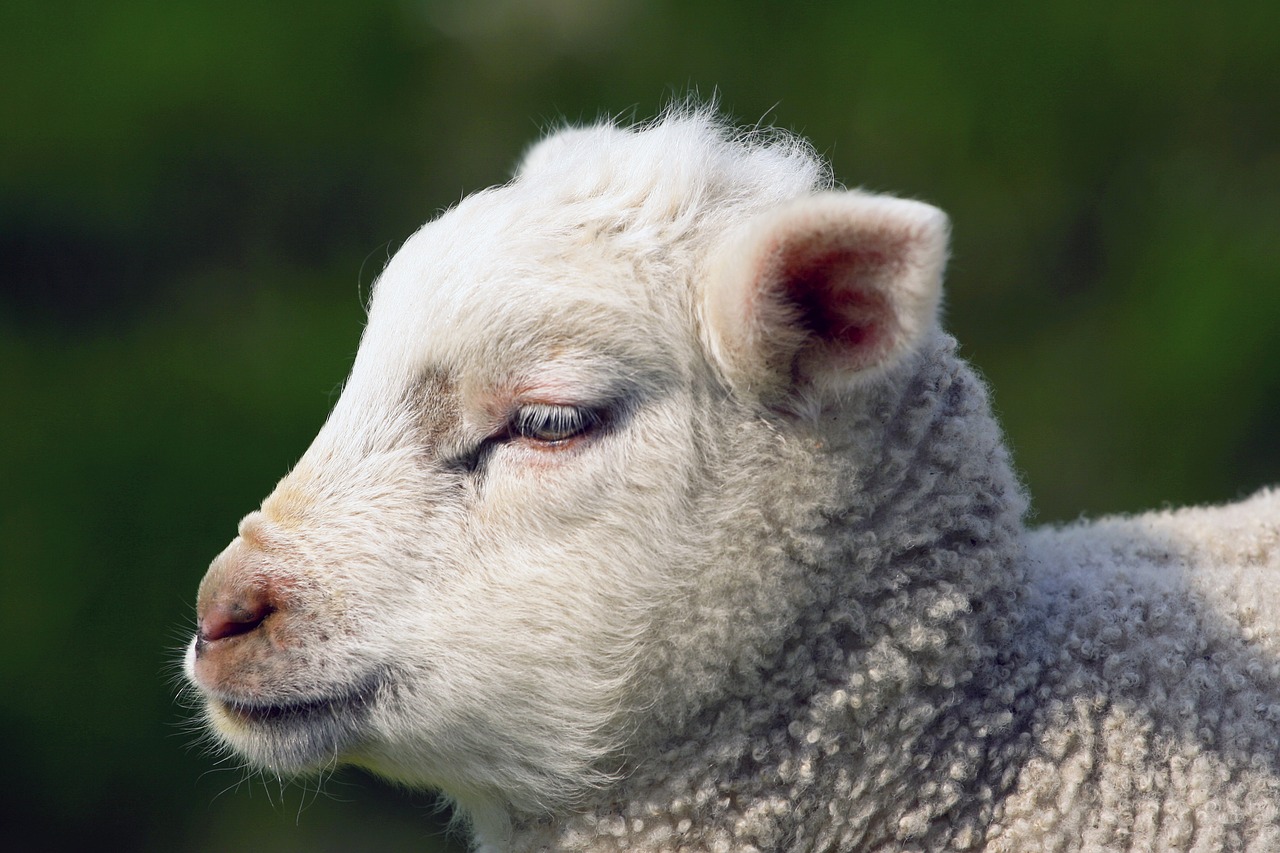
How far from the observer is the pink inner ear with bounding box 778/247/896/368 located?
230 centimetres

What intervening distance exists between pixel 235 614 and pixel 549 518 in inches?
24.7

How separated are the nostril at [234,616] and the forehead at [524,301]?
20.1 inches

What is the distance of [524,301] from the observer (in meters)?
2.45

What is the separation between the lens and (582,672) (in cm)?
245

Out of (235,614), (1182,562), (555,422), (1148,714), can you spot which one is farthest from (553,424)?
(1182,562)

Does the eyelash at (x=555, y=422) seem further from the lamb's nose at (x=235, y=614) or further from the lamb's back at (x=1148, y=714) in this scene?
the lamb's back at (x=1148, y=714)

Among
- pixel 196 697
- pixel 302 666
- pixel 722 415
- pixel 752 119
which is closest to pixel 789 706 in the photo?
pixel 722 415

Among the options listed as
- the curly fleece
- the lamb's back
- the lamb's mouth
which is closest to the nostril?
the lamb's mouth

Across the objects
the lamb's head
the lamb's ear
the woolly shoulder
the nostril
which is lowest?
the nostril

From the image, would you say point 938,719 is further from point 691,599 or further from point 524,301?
point 524,301

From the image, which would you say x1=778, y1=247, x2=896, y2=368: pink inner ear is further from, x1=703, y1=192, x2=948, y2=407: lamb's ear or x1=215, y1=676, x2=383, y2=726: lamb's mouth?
x1=215, y1=676, x2=383, y2=726: lamb's mouth

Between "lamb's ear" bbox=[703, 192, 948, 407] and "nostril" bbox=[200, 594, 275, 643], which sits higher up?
"lamb's ear" bbox=[703, 192, 948, 407]

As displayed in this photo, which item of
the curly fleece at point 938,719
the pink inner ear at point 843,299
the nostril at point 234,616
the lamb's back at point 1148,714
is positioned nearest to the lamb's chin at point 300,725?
the nostril at point 234,616

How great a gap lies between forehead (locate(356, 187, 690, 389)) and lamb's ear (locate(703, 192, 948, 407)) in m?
0.14
